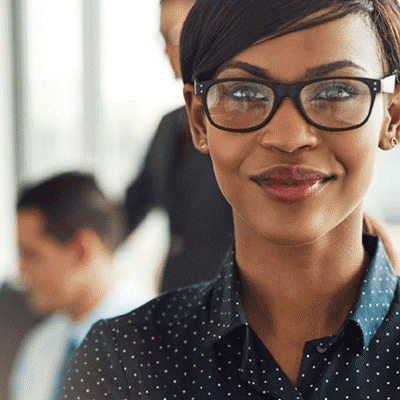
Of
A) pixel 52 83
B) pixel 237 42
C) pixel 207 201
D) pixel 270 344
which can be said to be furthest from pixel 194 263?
pixel 52 83

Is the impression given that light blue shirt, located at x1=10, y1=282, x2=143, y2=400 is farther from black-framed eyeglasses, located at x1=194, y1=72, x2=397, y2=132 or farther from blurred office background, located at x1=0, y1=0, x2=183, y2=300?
black-framed eyeglasses, located at x1=194, y1=72, x2=397, y2=132

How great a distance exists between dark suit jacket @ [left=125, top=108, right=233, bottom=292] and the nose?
0.94 ft

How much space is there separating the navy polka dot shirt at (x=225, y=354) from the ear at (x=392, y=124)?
97 mm

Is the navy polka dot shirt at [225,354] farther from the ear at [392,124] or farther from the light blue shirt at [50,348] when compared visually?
the light blue shirt at [50,348]

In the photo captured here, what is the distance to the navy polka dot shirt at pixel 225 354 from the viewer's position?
548mm

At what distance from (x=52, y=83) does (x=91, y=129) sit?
4.4 inches

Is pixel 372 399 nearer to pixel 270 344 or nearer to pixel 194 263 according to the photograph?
pixel 270 344

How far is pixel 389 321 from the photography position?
0.57m

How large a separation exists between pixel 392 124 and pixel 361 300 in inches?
6.1

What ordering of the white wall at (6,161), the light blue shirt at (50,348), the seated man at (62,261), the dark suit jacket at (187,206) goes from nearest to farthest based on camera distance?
the dark suit jacket at (187,206) < the light blue shirt at (50,348) < the seated man at (62,261) < the white wall at (6,161)

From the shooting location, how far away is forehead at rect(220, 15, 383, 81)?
505mm

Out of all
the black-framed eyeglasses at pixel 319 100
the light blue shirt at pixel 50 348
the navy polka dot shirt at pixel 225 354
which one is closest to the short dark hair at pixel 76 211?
the light blue shirt at pixel 50 348

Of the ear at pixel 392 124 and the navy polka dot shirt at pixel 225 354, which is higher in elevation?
the ear at pixel 392 124

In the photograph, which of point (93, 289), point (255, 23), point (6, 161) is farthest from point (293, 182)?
point (6, 161)
